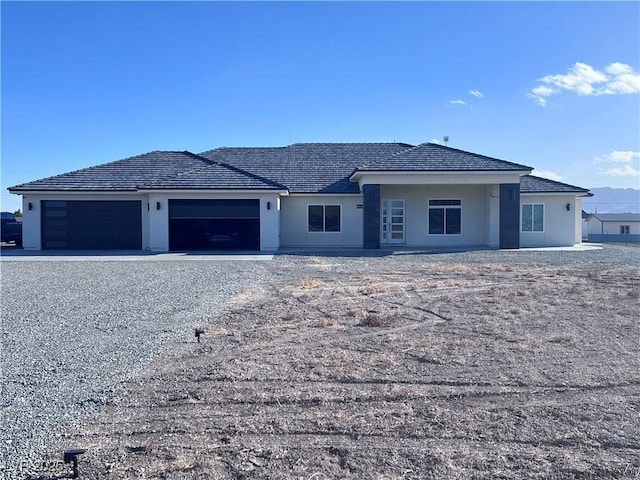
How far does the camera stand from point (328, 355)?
6.86 metres

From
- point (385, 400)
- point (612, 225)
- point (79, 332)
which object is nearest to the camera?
point (385, 400)

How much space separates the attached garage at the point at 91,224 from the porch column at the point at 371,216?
10710 millimetres

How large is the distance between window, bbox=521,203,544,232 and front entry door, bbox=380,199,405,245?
630cm

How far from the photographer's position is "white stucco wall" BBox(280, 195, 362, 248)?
27359 millimetres

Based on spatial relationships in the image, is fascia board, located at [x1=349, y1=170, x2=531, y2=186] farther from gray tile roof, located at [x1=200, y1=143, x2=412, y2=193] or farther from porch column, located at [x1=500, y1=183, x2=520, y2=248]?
gray tile roof, located at [x1=200, y1=143, x2=412, y2=193]

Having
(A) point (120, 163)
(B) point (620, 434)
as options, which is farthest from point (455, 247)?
(B) point (620, 434)

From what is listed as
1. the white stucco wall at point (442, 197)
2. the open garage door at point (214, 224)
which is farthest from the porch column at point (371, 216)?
the open garage door at point (214, 224)

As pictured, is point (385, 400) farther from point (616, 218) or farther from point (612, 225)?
point (616, 218)

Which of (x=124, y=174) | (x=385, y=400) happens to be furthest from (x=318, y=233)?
(x=385, y=400)

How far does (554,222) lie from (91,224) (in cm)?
2310

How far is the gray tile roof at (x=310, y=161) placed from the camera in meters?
27.8

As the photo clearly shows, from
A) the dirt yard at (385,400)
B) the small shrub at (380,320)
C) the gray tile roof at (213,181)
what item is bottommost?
the dirt yard at (385,400)

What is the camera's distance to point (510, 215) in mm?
25766

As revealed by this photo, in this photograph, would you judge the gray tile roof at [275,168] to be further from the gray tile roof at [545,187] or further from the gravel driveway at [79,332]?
the gravel driveway at [79,332]
